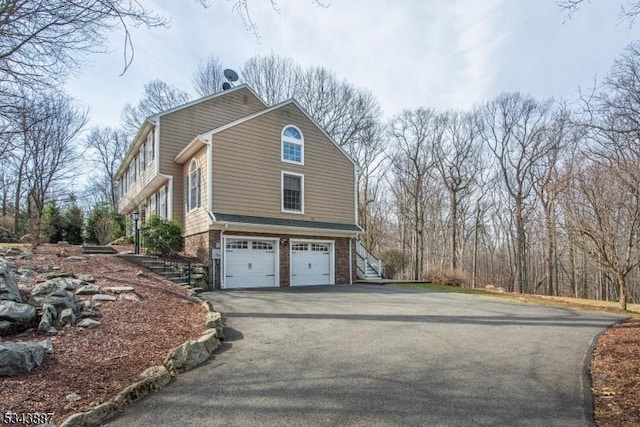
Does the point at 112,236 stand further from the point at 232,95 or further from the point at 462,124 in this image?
the point at 462,124

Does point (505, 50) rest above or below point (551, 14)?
above

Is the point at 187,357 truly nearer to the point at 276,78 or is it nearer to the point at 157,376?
the point at 157,376

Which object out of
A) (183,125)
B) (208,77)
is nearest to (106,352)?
(183,125)

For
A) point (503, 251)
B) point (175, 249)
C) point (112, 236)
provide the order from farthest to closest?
point (503, 251)
point (112, 236)
point (175, 249)

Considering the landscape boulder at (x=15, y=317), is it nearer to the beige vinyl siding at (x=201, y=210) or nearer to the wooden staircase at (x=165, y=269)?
the wooden staircase at (x=165, y=269)

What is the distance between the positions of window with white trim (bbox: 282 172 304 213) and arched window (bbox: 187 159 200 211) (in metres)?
3.37

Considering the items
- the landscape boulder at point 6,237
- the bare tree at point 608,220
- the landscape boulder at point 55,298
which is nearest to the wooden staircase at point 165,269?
the landscape boulder at point 55,298

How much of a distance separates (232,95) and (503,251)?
28.7 m

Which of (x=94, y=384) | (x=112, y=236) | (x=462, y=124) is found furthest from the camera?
(x=462, y=124)

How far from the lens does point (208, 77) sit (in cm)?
2975

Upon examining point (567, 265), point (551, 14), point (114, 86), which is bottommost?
point (567, 265)

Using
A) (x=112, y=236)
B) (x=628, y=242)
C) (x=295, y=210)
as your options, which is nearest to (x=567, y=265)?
(x=628, y=242)

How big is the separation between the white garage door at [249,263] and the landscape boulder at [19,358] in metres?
9.58

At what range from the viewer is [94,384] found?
409cm
